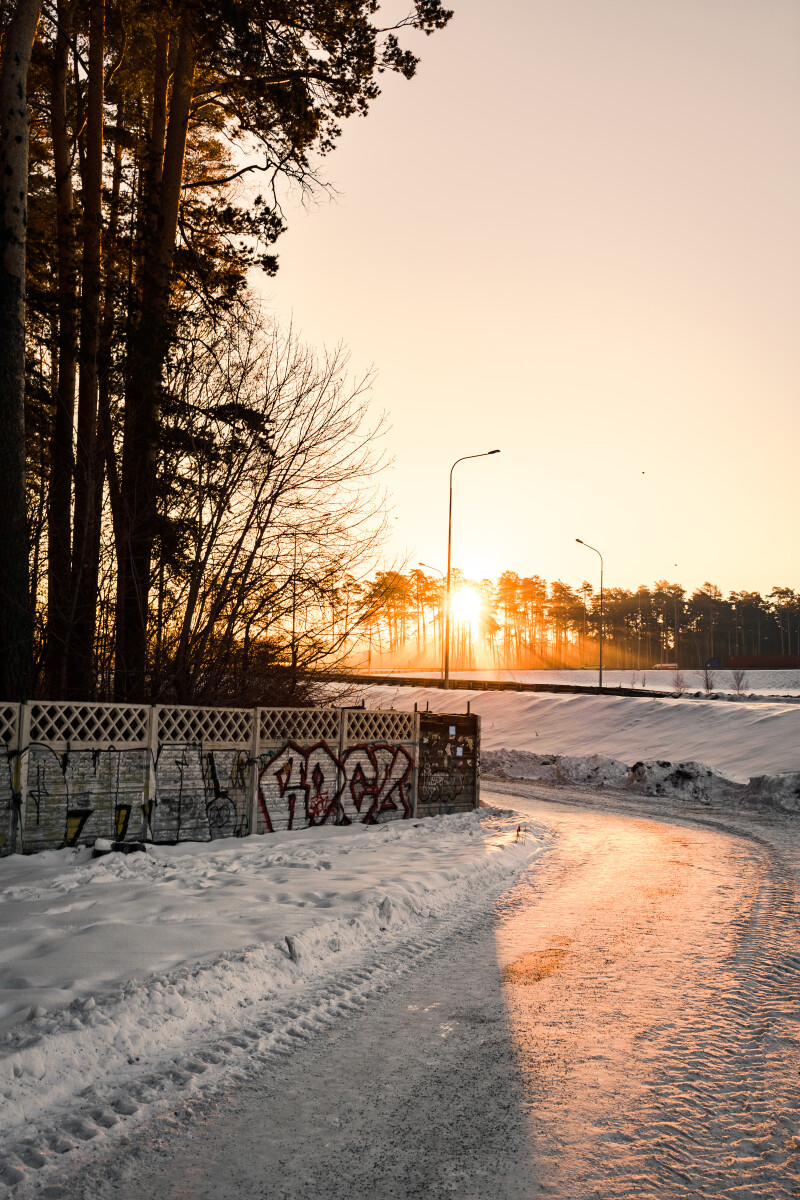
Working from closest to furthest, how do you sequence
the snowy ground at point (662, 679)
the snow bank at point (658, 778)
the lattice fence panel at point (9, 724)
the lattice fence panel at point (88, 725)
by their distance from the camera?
the lattice fence panel at point (9, 724), the lattice fence panel at point (88, 725), the snow bank at point (658, 778), the snowy ground at point (662, 679)

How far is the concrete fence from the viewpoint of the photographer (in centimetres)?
962

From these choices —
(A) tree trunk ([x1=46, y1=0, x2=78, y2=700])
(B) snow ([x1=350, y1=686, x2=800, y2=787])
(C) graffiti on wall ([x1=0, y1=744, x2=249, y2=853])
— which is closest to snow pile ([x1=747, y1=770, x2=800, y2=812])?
(B) snow ([x1=350, y1=686, x2=800, y2=787])

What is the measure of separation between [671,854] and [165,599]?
8.72 m

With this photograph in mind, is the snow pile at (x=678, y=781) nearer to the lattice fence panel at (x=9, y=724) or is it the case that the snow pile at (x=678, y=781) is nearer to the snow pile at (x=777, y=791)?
the snow pile at (x=777, y=791)

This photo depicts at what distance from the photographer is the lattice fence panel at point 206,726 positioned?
11.0 metres

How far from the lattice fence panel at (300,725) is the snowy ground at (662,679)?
138 feet

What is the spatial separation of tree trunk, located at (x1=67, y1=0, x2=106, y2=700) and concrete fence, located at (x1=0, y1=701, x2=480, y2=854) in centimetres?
279

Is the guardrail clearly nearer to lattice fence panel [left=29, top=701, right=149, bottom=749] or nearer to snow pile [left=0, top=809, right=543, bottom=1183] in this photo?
lattice fence panel [left=29, top=701, right=149, bottom=749]

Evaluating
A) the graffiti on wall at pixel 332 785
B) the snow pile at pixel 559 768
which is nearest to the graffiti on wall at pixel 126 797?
the graffiti on wall at pixel 332 785

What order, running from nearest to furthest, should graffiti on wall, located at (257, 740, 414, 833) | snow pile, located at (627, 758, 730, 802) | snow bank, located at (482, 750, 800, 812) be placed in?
graffiti on wall, located at (257, 740, 414, 833) → snow bank, located at (482, 750, 800, 812) → snow pile, located at (627, 758, 730, 802)

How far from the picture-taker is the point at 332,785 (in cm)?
1352

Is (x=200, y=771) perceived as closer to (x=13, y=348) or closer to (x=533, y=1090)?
(x=13, y=348)

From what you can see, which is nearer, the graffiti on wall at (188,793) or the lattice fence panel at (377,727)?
the graffiti on wall at (188,793)

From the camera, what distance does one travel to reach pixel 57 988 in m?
4.98
